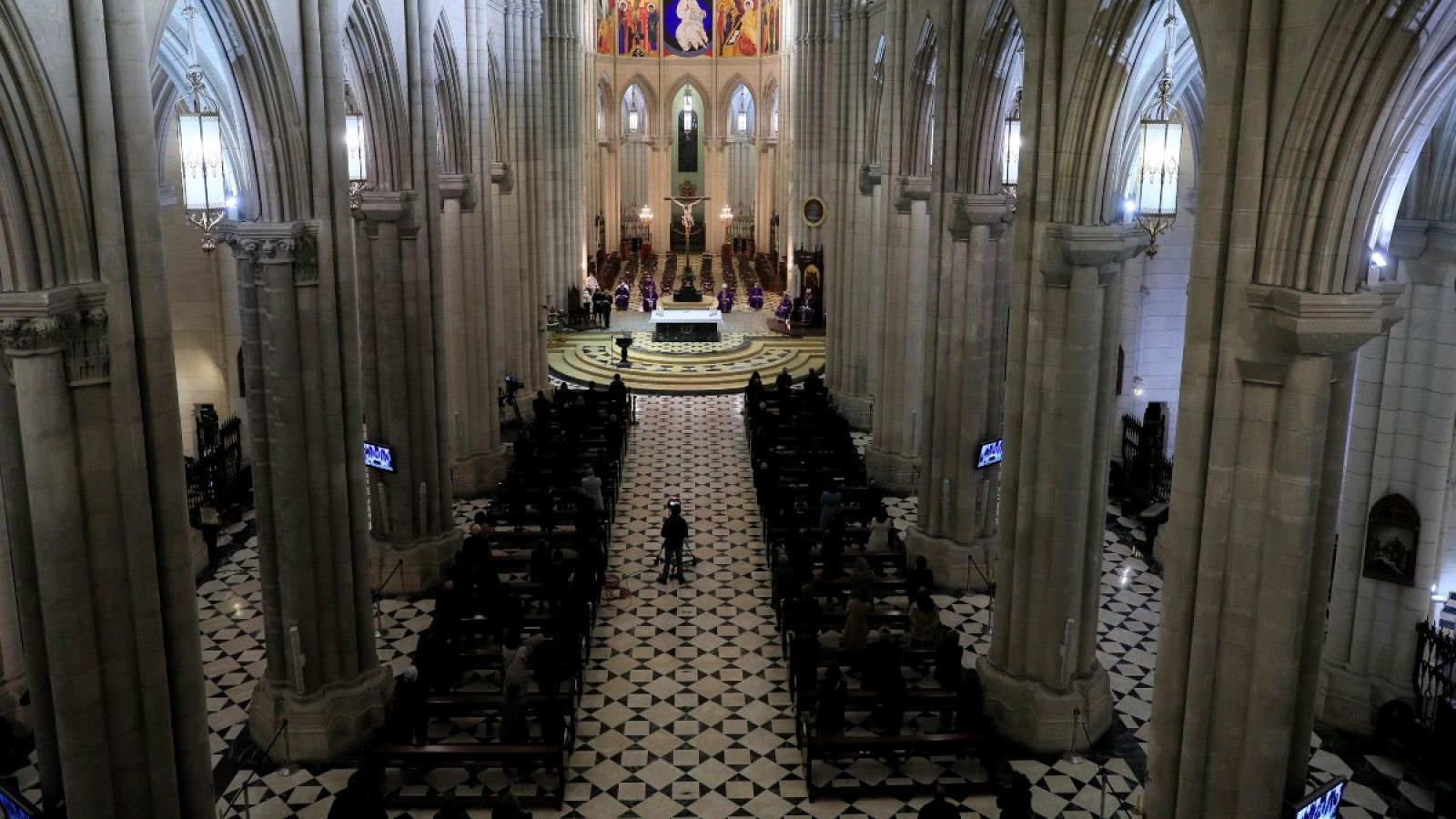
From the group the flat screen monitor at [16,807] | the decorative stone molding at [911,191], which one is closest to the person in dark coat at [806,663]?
the flat screen monitor at [16,807]

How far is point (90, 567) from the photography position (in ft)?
34.2

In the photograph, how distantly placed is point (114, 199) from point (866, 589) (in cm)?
1120

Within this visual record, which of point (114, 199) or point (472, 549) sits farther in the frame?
point (472, 549)

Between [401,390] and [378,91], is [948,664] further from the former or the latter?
[378,91]

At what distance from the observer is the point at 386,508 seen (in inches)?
791

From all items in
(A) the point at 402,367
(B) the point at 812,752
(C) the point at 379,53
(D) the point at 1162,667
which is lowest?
(B) the point at 812,752

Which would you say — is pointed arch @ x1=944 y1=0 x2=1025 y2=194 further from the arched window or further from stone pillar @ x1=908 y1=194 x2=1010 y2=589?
the arched window

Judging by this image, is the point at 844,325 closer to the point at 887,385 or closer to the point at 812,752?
the point at 887,385

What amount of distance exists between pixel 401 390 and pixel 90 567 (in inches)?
370

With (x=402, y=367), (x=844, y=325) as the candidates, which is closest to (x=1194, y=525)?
(x=402, y=367)

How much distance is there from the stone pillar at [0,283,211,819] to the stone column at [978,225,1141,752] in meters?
9.72

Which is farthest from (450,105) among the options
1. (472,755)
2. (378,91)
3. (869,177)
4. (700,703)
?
(472,755)

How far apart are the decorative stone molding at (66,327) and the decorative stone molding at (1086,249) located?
10112 millimetres

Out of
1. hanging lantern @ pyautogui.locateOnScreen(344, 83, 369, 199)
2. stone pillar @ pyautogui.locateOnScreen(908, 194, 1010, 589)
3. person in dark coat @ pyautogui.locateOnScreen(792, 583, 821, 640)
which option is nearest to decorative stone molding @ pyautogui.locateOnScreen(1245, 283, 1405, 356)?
person in dark coat @ pyautogui.locateOnScreen(792, 583, 821, 640)
